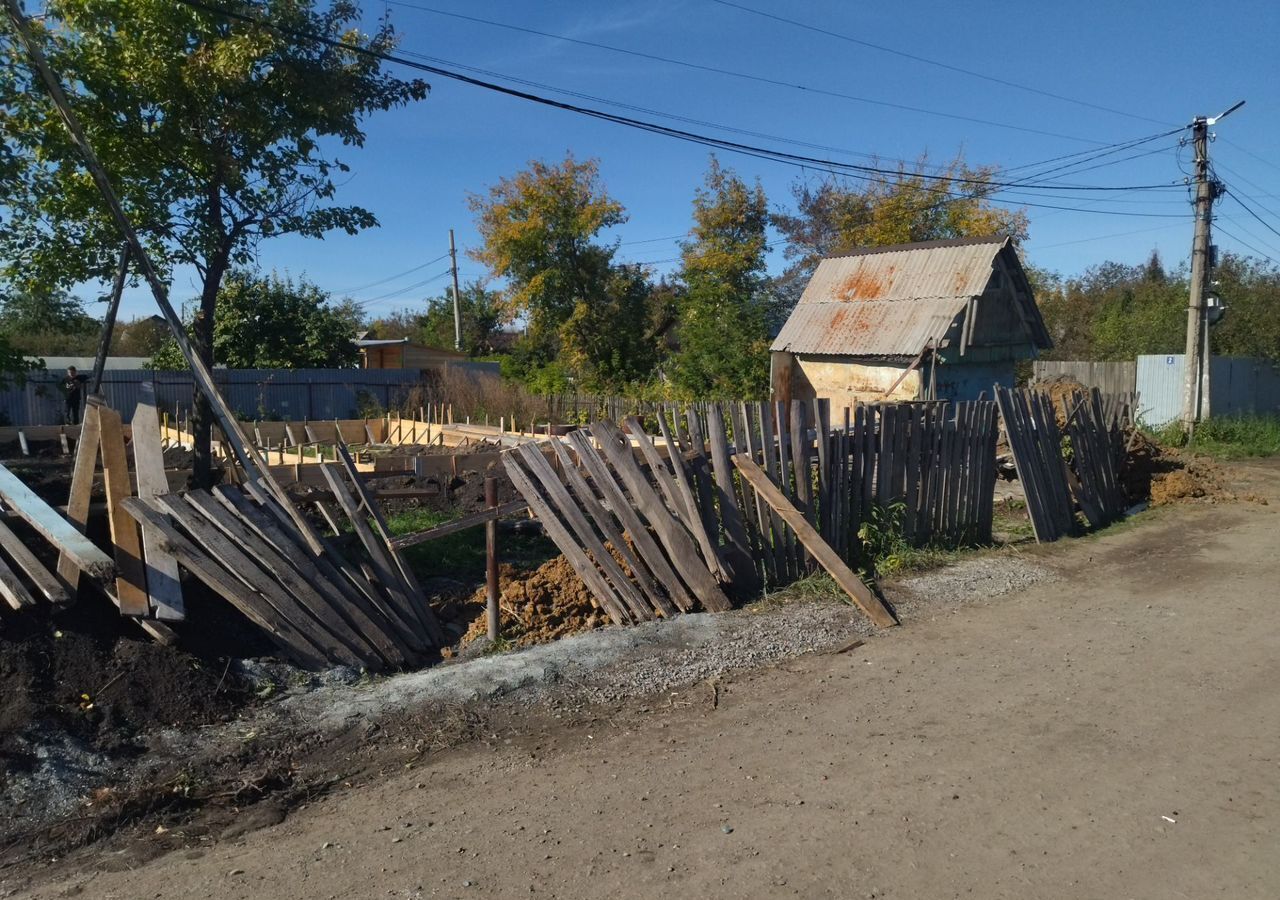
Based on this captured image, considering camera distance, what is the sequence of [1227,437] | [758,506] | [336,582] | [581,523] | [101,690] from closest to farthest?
1. [101,690]
2. [336,582]
3. [581,523]
4. [758,506]
5. [1227,437]

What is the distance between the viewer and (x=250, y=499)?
592 cm

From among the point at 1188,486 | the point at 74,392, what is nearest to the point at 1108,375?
the point at 1188,486

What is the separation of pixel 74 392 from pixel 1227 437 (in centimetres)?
2294

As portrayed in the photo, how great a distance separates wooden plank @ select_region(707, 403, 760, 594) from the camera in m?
7.22

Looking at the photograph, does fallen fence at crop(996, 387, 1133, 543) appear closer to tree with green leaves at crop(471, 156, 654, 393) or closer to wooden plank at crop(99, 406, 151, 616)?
wooden plank at crop(99, 406, 151, 616)

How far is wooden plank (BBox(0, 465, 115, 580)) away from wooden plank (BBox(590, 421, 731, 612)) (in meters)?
3.15

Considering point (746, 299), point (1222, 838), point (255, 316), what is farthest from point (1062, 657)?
point (255, 316)

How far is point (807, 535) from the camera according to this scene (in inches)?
289

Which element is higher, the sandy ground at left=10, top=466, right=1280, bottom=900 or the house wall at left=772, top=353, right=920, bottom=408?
the house wall at left=772, top=353, right=920, bottom=408

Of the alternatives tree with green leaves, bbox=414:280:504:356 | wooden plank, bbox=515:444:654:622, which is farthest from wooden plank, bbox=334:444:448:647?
tree with green leaves, bbox=414:280:504:356

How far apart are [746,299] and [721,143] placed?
12.0m

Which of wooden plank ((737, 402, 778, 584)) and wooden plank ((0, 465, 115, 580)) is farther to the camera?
wooden plank ((737, 402, 778, 584))

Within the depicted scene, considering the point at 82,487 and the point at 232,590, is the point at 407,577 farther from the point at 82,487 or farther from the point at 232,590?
the point at 82,487

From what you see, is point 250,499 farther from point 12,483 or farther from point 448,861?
point 448,861
